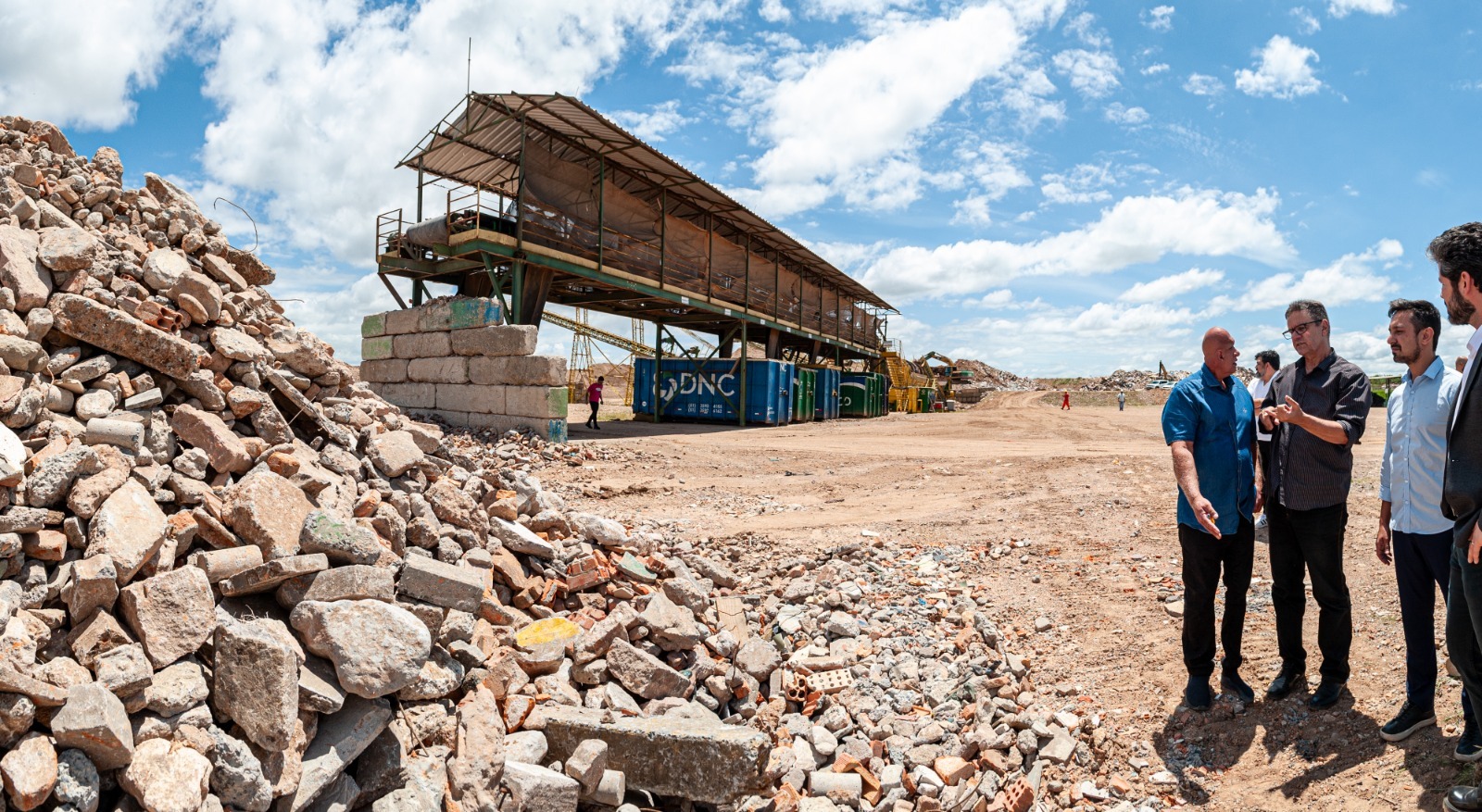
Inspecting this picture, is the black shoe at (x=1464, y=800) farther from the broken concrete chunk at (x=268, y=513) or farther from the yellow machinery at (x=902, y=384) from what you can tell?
the yellow machinery at (x=902, y=384)

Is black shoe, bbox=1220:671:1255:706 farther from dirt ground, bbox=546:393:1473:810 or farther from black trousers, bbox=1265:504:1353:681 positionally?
black trousers, bbox=1265:504:1353:681

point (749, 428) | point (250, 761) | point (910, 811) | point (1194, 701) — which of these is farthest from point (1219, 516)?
point (749, 428)

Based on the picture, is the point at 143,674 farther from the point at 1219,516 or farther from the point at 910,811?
the point at 1219,516

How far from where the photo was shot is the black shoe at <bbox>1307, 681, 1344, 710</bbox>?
3543 millimetres

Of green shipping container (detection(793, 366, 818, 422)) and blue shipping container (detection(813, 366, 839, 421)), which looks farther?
blue shipping container (detection(813, 366, 839, 421))

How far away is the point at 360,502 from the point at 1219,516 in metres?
4.42

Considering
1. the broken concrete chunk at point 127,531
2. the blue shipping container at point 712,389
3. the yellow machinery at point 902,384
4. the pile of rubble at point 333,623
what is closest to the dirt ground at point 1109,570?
the pile of rubble at point 333,623

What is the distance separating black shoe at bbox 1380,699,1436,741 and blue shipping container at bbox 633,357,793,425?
18.6 meters

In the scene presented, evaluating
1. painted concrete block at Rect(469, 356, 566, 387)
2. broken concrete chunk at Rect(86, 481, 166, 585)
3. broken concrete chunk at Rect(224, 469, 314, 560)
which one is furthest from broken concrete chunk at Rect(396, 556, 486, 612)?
painted concrete block at Rect(469, 356, 566, 387)

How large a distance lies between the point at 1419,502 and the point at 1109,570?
269cm

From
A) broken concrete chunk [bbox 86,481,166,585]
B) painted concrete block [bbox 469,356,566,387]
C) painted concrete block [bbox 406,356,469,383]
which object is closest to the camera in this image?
broken concrete chunk [bbox 86,481,166,585]

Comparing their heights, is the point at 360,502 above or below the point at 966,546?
above

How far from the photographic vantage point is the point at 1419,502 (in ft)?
10.4

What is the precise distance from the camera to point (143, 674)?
242 cm
